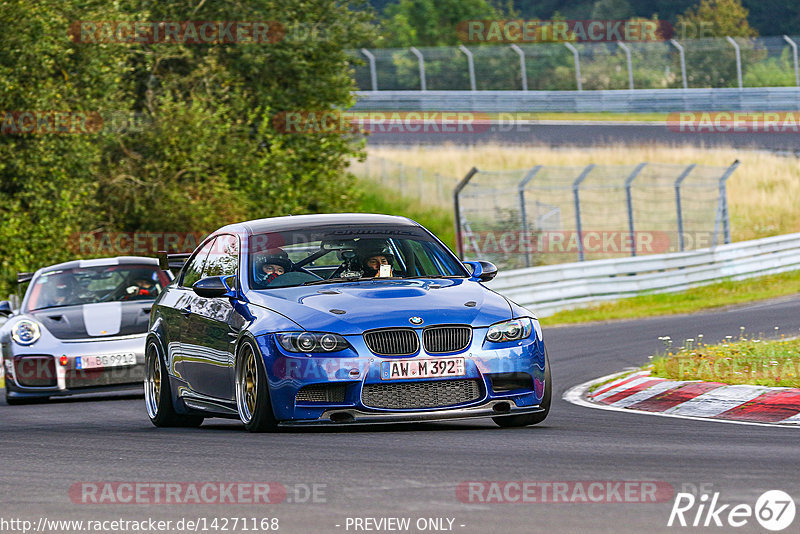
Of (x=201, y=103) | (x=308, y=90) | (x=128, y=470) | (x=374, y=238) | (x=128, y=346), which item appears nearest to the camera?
(x=128, y=470)

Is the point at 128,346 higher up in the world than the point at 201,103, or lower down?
lower down

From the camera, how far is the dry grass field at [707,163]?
3400 centimetres

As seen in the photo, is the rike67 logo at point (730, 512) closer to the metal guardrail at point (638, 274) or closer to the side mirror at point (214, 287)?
the side mirror at point (214, 287)

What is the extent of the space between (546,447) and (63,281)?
29.8 ft

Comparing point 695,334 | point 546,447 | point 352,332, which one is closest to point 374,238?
point 352,332

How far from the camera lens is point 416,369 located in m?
8.41

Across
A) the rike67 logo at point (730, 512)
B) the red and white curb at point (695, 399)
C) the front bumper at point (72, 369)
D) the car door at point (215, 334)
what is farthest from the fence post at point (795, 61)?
the rike67 logo at point (730, 512)

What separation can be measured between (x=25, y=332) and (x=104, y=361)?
106 cm

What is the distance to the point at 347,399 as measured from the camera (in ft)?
27.6

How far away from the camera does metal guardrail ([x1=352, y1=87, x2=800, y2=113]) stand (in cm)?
4266

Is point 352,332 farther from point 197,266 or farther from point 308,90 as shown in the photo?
point 308,90

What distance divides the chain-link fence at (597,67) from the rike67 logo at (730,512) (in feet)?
121

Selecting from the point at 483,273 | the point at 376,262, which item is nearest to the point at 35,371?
the point at 376,262

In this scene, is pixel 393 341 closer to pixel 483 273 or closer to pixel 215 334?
pixel 483 273
